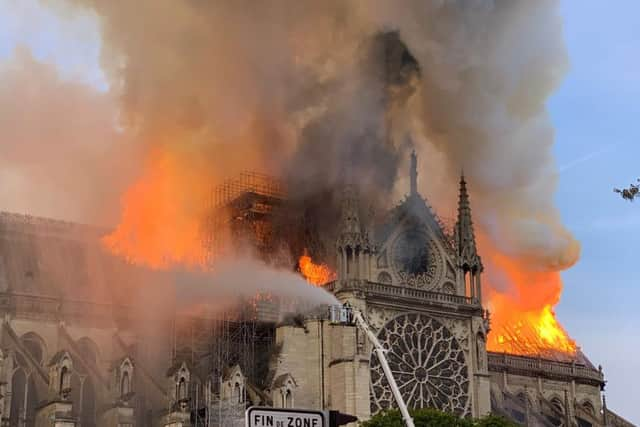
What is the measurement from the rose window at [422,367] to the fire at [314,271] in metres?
4.27

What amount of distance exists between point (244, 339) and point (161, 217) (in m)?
8.85

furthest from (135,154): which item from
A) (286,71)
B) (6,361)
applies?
(6,361)

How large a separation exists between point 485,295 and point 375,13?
2482 centimetres

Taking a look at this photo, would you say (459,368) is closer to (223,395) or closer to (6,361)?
(223,395)

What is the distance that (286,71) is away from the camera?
217 ft

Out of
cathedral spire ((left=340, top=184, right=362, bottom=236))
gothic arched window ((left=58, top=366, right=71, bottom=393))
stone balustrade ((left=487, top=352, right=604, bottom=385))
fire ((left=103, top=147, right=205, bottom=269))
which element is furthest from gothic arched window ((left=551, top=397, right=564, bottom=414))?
gothic arched window ((left=58, top=366, right=71, bottom=393))

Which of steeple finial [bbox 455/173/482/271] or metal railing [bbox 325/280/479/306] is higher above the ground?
steeple finial [bbox 455/173/482/271]

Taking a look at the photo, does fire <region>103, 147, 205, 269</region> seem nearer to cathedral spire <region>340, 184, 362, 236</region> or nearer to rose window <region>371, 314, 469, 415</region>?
cathedral spire <region>340, 184, 362, 236</region>

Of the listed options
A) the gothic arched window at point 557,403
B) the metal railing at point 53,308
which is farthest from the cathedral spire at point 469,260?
the metal railing at point 53,308

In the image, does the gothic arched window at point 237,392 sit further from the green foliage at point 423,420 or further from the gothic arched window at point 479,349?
the gothic arched window at point 479,349

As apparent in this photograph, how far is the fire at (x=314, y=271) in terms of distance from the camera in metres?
63.2

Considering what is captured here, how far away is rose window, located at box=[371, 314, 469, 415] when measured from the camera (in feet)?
199

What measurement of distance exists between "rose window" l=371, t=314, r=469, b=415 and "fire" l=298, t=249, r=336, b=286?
14.0ft

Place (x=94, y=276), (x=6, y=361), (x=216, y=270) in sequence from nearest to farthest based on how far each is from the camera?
(x=6, y=361) → (x=216, y=270) → (x=94, y=276)
